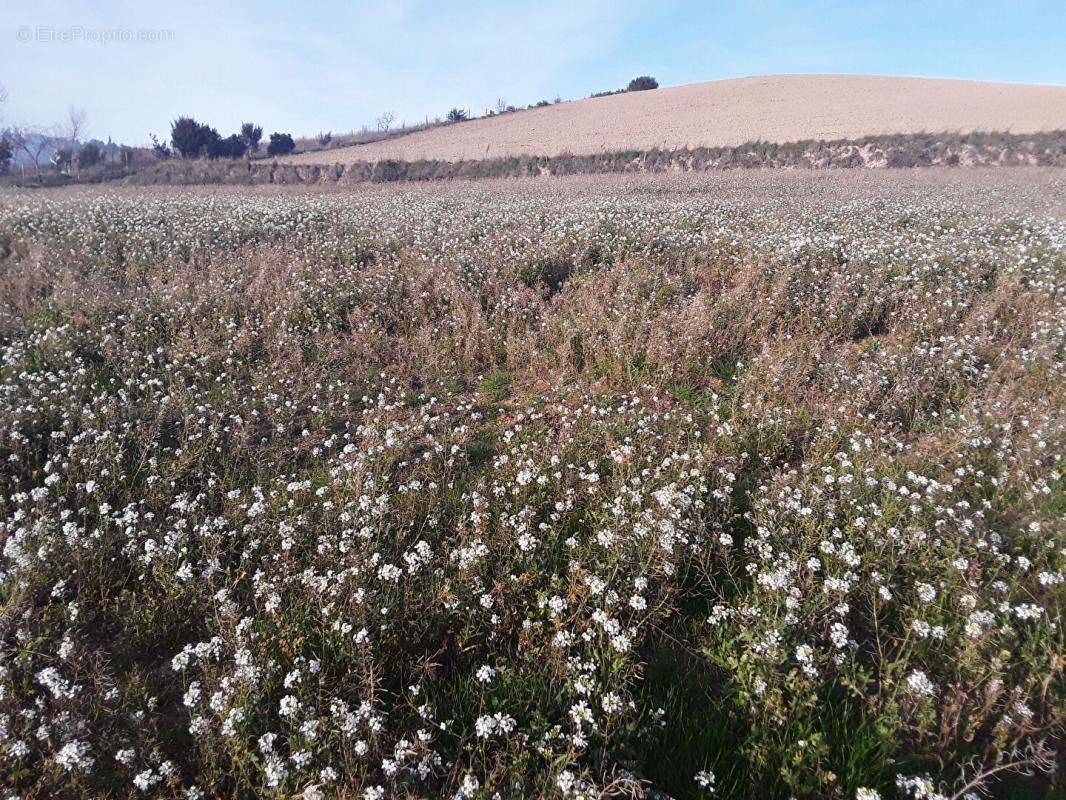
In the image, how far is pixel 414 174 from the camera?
3569 cm

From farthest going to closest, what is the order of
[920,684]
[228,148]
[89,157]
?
1. [228,148]
2. [89,157]
3. [920,684]

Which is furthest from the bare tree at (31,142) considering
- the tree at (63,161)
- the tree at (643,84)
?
the tree at (643,84)

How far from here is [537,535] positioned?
4023mm

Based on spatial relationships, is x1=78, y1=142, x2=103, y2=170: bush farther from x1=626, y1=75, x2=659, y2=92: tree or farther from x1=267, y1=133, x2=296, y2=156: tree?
x1=626, y1=75, x2=659, y2=92: tree

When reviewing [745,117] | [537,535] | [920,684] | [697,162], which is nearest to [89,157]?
[697,162]

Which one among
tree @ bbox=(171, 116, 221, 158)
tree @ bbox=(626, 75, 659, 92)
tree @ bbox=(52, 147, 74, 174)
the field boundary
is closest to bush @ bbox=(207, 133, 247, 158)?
tree @ bbox=(171, 116, 221, 158)

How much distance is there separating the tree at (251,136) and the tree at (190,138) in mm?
A: 8992

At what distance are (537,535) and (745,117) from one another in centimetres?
5238

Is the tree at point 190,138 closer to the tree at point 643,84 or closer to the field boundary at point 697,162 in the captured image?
the field boundary at point 697,162

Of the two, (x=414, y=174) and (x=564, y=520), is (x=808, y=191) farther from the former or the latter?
(x=414, y=174)

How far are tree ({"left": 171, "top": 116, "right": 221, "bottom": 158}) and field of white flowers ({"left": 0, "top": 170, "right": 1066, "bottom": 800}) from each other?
195 feet

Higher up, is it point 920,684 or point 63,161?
point 63,161

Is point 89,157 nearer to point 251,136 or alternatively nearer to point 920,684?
point 251,136

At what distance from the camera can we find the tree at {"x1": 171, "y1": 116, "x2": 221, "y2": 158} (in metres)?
55.5
